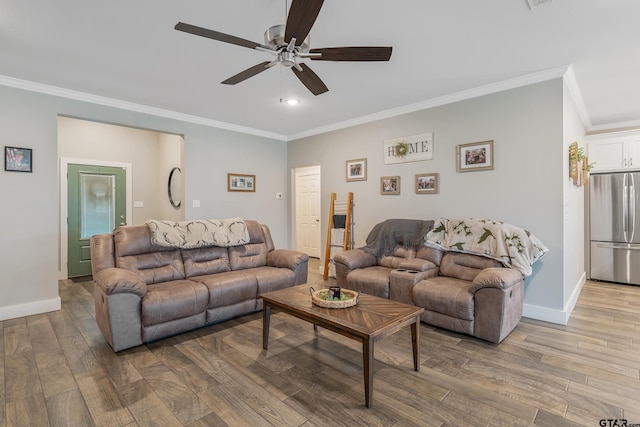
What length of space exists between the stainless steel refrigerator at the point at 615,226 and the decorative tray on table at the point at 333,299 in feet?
15.4

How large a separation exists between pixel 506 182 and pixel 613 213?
2731 millimetres

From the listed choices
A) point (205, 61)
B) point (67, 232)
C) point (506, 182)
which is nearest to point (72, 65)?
point (205, 61)

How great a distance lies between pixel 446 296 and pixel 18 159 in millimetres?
4741

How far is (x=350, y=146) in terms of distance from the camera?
5.09 metres

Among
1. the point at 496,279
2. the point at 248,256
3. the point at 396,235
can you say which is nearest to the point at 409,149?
the point at 396,235

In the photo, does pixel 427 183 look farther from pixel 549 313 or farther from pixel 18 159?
pixel 18 159

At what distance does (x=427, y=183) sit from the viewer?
4172mm

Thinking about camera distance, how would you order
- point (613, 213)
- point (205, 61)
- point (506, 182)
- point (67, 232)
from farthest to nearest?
point (67, 232) < point (613, 213) < point (506, 182) < point (205, 61)

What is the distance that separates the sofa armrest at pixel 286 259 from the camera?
3.93 meters

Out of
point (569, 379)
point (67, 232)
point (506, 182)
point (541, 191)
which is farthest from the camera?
point (67, 232)

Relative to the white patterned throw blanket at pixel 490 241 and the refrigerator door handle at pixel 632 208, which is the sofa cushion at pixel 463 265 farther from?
the refrigerator door handle at pixel 632 208

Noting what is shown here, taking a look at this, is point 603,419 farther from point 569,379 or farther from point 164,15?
point 164,15

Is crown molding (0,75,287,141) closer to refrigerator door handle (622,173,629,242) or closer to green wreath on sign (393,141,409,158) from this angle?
green wreath on sign (393,141,409,158)

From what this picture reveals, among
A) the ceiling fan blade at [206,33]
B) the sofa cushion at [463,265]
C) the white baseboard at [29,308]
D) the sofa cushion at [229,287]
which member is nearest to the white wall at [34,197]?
the white baseboard at [29,308]
